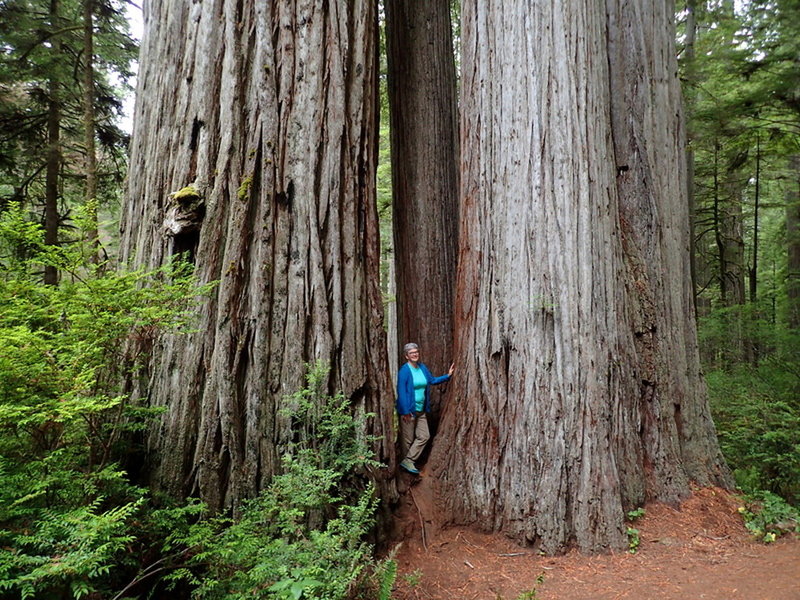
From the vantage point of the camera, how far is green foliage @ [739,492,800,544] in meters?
4.22

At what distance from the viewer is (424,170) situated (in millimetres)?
6316

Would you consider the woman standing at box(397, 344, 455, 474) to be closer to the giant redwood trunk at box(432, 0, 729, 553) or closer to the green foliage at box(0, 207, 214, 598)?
the giant redwood trunk at box(432, 0, 729, 553)

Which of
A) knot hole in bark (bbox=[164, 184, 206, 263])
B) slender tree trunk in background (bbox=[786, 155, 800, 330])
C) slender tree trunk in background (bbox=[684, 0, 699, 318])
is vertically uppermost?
slender tree trunk in background (bbox=[684, 0, 699, 318])

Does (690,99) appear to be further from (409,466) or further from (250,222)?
(250,222)

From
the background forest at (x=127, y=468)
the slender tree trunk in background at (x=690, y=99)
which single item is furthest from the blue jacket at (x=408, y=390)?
the slender tree trunk in background at (x=690, y=99)

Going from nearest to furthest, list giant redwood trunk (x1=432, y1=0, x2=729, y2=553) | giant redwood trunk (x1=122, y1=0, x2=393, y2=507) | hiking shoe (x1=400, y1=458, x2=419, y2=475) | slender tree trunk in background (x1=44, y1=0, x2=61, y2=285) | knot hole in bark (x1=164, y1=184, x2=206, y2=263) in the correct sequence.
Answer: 1. giant redwood trunk (x1=122, y1=0, x2=393, y2=507)
2. knot hole in bark (x1=164, y1=184, x2=206, y2=263)
3. giant redwood trunk (x1=432, y1=0, x2=729, y2=553)
4. hiking shoe (x1=400, y1=458, x2=419, y2=475)
5. slender tree trunk in background (x1=44, y1=0, x2=61, y2=285)

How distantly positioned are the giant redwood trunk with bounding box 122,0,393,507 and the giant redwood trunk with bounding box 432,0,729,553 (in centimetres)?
100

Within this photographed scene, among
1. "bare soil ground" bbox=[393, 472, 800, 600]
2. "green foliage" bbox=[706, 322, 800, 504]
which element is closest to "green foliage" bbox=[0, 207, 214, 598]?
"bare soil ground" bbox=[393, 472, 800, 600]

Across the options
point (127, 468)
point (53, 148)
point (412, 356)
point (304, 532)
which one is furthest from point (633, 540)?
point (53, 148)

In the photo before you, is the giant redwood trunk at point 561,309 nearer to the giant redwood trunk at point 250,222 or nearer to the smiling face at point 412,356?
the smiling face at point 412,356

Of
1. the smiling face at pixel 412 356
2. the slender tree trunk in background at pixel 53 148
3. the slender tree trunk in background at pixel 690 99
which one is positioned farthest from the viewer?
the slender tree trunk in background at pixel 690 99

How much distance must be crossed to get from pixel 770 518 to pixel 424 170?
502 cm

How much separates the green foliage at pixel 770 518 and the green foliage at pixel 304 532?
336cm

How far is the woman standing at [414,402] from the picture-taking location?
4.95m
